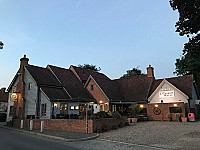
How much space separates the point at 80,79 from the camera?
33.6 metres

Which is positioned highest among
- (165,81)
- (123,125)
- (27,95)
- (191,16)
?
(191,16)

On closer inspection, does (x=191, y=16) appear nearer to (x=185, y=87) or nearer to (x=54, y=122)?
(x=54, y=122)

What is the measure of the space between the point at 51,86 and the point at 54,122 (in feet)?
31.9

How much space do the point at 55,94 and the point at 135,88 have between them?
14737mm

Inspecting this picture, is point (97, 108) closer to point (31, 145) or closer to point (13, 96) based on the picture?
point (13, 96)

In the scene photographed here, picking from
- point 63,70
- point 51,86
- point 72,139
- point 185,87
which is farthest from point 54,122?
point 185,87

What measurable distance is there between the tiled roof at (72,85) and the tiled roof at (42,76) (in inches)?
49.5

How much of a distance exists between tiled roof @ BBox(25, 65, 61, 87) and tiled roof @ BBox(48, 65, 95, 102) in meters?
1.26

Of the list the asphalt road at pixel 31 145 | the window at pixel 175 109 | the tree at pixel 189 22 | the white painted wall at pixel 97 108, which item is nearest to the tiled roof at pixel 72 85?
the white painted wall at pixel 97 108

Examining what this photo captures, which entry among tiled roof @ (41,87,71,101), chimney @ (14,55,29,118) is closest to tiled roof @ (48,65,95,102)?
tiled roof @ (41,87,71,101)

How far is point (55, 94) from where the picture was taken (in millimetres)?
25219

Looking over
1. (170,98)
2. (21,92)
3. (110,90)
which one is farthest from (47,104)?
(170,98)

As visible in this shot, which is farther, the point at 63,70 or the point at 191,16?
the point at 63,70

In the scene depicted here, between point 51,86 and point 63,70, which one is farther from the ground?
point 63,70
